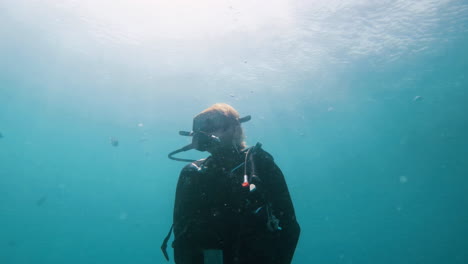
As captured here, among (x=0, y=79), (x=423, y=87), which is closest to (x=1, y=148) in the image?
(x=0, y=79)

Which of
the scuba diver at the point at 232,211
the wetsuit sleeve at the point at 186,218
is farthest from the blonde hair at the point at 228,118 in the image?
the wetsuit sleeve at the point at 186,218

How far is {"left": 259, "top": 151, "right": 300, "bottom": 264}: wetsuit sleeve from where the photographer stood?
6.87ft

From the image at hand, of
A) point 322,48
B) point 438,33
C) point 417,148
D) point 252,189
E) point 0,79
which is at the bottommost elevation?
point 417,148

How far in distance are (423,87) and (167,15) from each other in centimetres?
2927

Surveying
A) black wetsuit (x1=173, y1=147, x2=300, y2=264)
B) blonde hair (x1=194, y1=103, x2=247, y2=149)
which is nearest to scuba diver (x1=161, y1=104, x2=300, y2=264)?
black wetsuit (x1=173, y1=147, x2=300, y2=264)

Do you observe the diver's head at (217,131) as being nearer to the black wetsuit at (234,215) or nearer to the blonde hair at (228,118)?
the blonde hair at (228,118)

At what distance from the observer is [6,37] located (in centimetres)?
2228

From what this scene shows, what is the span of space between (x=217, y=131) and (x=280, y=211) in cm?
94

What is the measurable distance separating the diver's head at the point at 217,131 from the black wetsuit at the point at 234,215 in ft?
0.59

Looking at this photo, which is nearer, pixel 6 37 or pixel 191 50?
pixel 191 50

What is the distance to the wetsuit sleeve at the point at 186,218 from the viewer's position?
2.07 meters

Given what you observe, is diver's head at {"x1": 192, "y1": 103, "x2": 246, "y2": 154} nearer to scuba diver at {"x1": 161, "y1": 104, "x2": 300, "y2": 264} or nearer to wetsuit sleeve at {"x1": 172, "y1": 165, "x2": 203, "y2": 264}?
scuba diver at {"x1": 161, "y1": 104, "x2": 300, "y2": 264}

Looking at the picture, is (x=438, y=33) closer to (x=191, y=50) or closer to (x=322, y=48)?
(x=322, y=48)

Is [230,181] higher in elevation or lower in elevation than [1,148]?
higher
